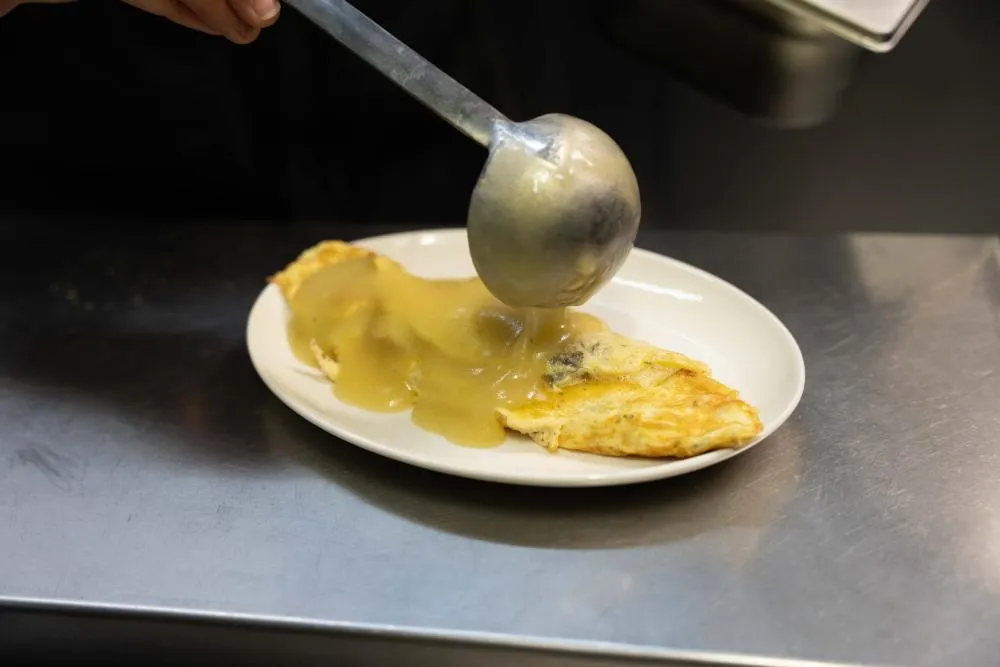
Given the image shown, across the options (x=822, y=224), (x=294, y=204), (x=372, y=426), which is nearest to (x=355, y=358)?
(x=372, y=426)

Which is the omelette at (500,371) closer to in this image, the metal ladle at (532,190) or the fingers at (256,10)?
the metal ladle at (532,190)

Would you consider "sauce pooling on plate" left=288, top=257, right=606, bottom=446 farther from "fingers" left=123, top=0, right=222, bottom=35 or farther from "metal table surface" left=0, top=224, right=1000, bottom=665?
"fingers" left=123, top=0, right=222, bottom=35

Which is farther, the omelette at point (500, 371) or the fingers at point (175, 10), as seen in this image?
the fingers at point (175, 10)

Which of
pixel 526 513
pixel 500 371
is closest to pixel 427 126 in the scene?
pixel 500 371

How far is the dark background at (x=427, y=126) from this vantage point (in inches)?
45.6

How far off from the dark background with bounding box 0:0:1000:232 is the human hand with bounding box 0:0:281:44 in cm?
26

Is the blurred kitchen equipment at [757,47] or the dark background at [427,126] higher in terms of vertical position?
the blurred kitchen equipment at [757,47]

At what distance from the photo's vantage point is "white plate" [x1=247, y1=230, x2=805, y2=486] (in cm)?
74

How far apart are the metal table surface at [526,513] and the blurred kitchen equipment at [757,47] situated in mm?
304

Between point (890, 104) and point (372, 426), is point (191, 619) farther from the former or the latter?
point (890, 104)

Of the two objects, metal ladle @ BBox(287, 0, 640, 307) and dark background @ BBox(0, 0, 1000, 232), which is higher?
metal ladle @ BBox(287, 0, 640, 307)

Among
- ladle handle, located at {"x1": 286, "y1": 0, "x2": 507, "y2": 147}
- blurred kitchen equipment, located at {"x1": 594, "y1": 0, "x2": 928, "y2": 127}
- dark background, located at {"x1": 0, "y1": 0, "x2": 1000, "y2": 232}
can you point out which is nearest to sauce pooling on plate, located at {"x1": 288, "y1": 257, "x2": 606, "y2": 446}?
ladle handle, located at {"x1": 286, "y1": 0, "x2": 507, "y2": 147}

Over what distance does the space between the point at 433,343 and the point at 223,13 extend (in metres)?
0.35

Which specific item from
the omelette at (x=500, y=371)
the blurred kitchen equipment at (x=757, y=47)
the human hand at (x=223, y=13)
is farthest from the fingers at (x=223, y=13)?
the blurred kitchen equipment at (x=757, y=47)
